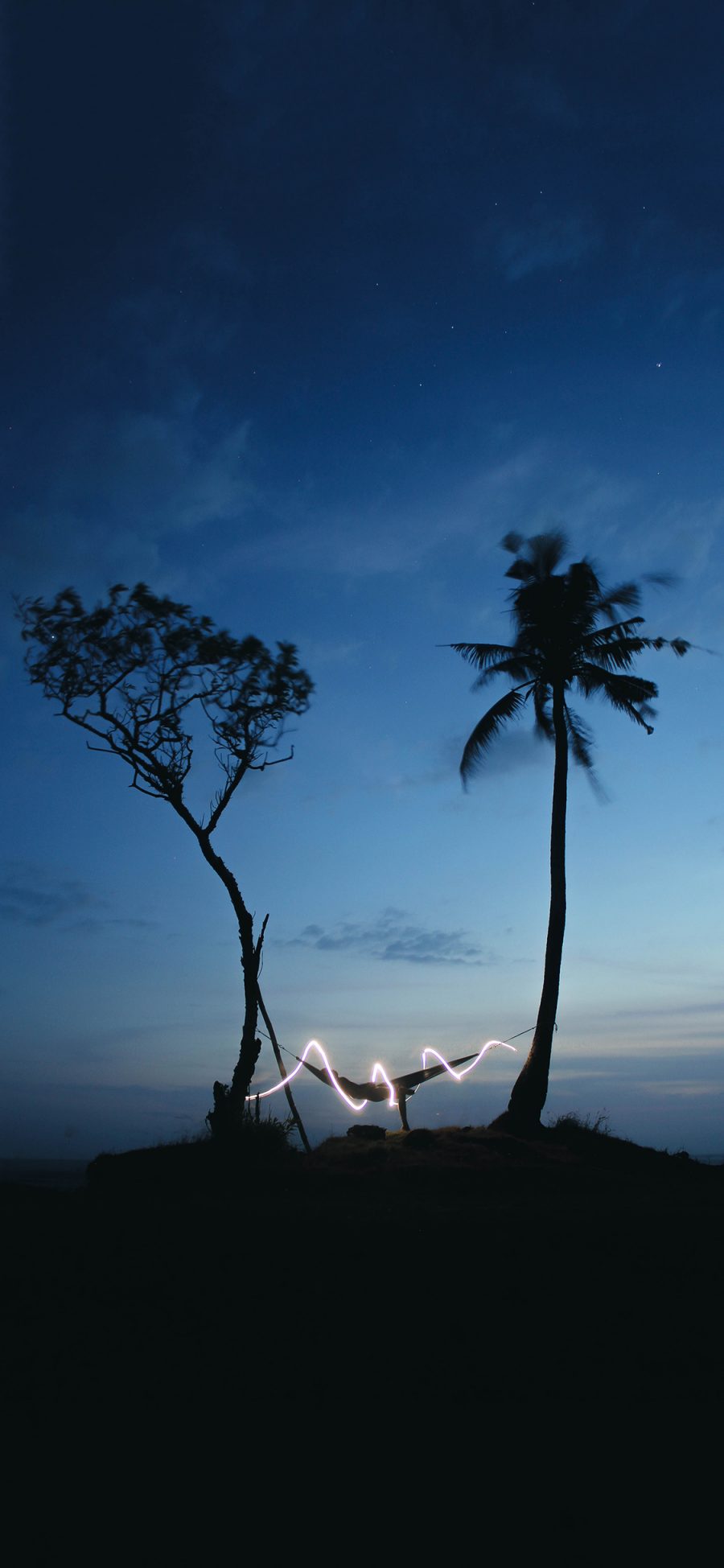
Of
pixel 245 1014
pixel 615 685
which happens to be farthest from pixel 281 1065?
pixel 615 685

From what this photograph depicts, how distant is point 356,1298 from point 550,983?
35.3 feet

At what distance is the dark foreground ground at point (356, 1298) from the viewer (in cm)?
459

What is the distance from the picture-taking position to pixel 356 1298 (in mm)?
6012

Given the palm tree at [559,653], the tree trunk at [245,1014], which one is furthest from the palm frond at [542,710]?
the tree trunk at [245,1014]

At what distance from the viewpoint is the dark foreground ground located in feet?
15.1

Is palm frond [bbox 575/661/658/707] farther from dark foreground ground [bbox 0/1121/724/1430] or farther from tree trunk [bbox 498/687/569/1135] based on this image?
dark foreground ground [bbox 0/1121/724/1430]

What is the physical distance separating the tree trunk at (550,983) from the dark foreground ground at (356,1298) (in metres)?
4.28

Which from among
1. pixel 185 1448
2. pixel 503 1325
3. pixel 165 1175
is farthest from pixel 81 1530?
pixel 165 1175

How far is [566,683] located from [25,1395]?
625 inches

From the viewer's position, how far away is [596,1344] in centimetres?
525

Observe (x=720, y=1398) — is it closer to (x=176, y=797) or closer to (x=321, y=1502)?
(x=321, y=1502)

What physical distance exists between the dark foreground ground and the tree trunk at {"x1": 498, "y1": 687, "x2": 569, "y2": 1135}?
4.28 m

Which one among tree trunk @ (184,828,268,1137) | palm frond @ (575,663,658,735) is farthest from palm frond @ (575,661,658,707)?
tree trunk @ (184,828,268,1137)

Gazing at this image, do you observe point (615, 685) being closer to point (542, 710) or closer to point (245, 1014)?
point (542, 710)
